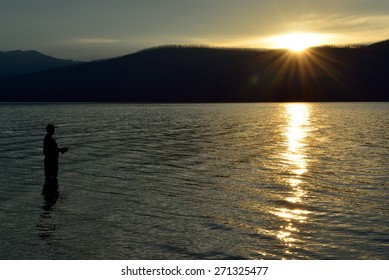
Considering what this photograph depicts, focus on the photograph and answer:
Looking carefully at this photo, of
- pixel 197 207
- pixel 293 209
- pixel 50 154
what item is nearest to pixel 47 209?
pixel 50 154

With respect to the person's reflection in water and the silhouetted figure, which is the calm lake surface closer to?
the person's reflection in water

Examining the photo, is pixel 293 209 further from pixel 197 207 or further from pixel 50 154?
pixel 50 154

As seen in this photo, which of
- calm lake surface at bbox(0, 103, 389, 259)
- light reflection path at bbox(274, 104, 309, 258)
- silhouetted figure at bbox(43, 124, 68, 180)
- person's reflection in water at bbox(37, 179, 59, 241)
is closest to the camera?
calm lake surface at bbox(0, 103, 389, 259)

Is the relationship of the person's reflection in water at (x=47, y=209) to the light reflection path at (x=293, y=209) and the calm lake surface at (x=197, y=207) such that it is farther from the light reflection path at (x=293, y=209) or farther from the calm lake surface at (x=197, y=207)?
the light reflection path at (x=293, y=209)

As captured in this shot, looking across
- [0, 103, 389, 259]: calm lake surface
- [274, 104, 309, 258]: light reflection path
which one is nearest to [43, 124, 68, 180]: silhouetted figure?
[0, 103, 389, 259]: calm lake surface

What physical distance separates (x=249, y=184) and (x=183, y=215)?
5702 mm

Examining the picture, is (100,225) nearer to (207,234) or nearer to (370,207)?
(207,234)

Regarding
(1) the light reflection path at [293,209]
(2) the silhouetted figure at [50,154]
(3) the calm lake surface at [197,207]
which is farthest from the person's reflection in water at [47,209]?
(1) the light reflection path at [293,209]

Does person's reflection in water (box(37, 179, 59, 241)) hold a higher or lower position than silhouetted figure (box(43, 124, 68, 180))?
lower

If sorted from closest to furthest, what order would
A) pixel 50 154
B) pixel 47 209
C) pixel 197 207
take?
1. pixel 47 209
2. pixel 197 207
3. pixel 50 154

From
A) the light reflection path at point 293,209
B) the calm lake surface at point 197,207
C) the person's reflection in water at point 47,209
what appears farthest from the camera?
the person's reflection in water at point 47,209

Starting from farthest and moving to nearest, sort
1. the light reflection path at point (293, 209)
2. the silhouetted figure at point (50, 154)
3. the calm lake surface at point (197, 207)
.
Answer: the silhouetted figure at point (50, 154) < the light reflection path at point (293, 209) < the calm lake surface at point (197, 207)

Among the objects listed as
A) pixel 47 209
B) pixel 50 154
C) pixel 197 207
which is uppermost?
pixel 50 154
